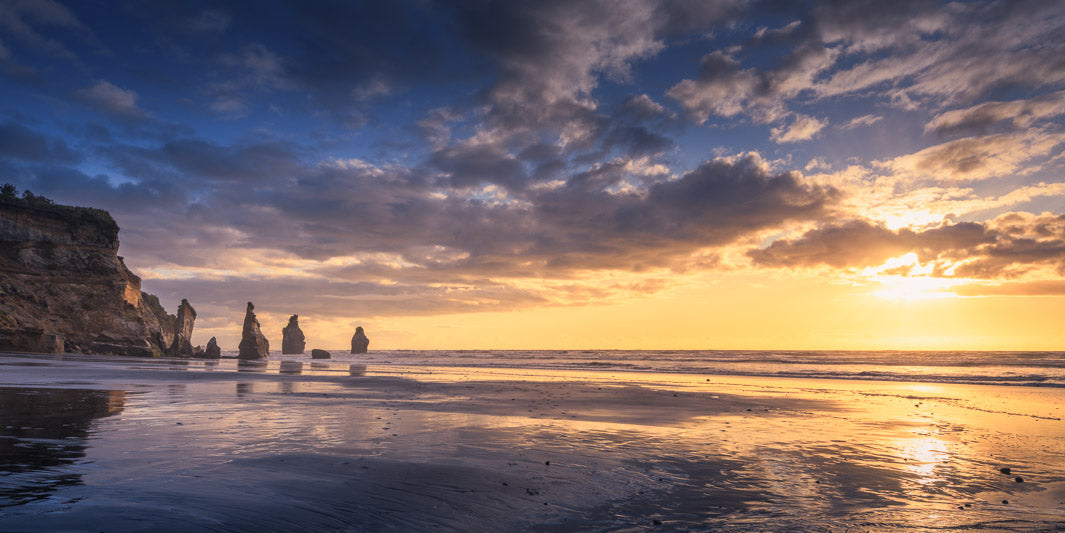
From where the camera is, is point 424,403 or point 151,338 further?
point 151,338

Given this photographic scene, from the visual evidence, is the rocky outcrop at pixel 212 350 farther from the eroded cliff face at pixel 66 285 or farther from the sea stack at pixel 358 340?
the sea stack at pixel 358 340

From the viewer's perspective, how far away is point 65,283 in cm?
6000

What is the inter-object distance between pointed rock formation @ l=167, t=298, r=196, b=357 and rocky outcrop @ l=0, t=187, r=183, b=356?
1249 inches

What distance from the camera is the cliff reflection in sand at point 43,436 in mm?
6285

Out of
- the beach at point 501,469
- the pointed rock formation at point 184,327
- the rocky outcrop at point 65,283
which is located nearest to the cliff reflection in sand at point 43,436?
the beach at point 501,469

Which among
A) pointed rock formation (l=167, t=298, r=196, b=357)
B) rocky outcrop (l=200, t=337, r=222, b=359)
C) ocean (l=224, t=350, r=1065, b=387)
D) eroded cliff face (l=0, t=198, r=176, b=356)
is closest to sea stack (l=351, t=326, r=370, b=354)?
pointed rock formation (l=167, t=298, r=196, b=357)

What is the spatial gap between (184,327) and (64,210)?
48.9m

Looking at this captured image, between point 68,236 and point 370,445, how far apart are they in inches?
3061

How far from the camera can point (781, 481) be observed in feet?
27.0

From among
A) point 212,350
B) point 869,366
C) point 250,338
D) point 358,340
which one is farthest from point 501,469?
point 358,340

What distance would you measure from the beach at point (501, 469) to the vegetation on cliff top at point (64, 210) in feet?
210

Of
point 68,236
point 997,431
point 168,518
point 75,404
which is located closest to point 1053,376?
point 997,431

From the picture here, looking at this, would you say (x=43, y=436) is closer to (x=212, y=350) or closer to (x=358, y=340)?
(x=212, y=350)

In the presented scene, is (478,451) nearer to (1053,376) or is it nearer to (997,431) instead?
(997,431)
